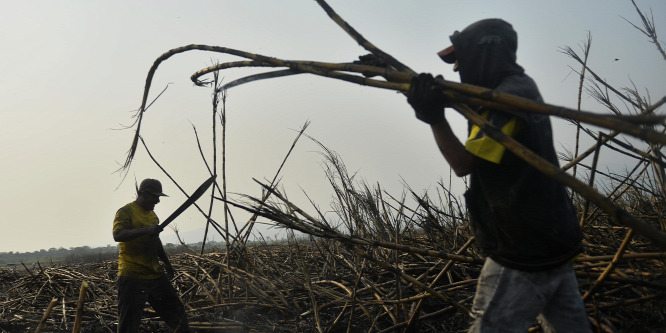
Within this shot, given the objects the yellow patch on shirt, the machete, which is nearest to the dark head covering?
the yellow patch on shirt

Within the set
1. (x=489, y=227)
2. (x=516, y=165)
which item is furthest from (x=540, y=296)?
(x=516, y=165)

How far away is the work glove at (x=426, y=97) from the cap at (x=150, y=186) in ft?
11.9

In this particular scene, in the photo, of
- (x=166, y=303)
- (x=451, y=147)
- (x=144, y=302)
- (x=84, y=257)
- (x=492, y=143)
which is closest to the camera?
(x=492, y=143)

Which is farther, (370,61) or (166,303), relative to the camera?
(166,303)

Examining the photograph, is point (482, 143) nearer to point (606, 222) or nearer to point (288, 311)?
point (288, 311)

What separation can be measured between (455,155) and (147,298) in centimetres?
358

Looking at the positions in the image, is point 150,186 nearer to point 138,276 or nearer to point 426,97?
point 138,276

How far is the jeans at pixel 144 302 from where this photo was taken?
3889 mm

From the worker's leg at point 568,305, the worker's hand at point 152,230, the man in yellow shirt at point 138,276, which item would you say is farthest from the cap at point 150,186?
the worker's leg at point 568,305

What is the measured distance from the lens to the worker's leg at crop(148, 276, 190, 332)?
414cm

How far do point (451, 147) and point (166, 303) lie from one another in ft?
11.8

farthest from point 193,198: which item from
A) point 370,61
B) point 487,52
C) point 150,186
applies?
point 487,52

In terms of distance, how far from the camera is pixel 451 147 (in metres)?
1.59

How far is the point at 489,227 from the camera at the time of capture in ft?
5.42
